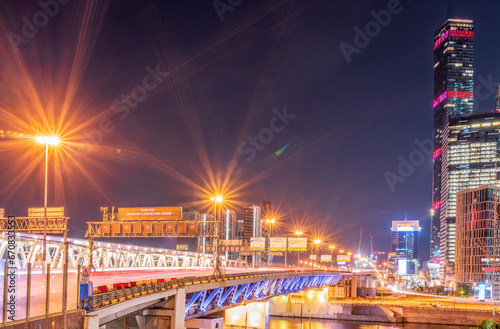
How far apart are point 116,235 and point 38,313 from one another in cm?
3451

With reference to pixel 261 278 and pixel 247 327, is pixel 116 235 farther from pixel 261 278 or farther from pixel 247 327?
pixel 247 327

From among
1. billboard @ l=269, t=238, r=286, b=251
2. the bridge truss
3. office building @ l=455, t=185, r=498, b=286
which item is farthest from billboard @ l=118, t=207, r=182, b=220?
office building @ l=455, t=185, r=498, b=286

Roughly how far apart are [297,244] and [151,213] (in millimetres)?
43508

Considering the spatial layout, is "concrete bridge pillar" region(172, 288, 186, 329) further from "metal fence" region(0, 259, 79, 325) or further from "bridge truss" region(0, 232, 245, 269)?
"metal fence" region(0, 259, 79, 325)

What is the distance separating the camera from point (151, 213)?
56344 mm

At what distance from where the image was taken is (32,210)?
4931 cm

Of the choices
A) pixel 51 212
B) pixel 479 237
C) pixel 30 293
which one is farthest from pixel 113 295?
pixel 479 237

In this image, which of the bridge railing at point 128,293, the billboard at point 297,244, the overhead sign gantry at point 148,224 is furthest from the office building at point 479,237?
the bridge railing at point 128,293

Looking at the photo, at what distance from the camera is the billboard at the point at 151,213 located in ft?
184

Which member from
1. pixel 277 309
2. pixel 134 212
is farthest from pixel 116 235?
pixel 277 309

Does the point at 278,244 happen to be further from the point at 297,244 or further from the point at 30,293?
the point at 30,293

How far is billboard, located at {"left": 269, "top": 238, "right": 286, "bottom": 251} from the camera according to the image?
302 ft

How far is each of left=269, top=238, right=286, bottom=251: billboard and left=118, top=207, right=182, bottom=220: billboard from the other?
3855 cm

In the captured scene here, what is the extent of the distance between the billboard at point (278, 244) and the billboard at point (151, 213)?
38.6 meters
